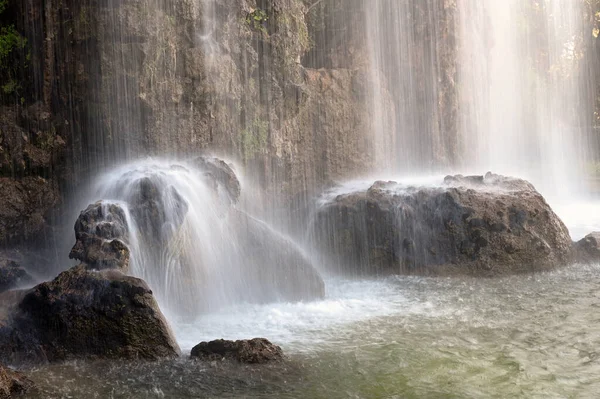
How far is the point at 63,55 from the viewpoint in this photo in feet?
42.5

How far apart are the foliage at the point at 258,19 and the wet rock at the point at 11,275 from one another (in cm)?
748

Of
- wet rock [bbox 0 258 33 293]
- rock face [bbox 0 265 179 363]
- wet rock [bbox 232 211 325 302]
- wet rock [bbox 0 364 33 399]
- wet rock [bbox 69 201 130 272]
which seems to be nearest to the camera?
wet rock [bbox 0 364 33 399]

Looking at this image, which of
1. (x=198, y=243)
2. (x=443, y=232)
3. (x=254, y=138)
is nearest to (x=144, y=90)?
(x=254, y=138)

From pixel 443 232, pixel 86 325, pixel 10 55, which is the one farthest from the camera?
pixel 443 232

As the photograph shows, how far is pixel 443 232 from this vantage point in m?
14.1

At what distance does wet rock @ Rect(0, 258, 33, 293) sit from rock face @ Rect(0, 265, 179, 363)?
2.24 metres

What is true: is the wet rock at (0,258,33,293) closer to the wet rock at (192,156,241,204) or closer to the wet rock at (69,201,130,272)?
the wet rock at (69,201,130,272)

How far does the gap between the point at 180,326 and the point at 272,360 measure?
239cm

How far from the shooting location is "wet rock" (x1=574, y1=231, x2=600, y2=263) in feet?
46.9

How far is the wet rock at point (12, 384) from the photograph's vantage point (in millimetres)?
6828

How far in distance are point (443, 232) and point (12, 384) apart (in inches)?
372

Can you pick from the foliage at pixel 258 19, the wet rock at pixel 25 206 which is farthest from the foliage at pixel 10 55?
the foliage at pixel 258 19

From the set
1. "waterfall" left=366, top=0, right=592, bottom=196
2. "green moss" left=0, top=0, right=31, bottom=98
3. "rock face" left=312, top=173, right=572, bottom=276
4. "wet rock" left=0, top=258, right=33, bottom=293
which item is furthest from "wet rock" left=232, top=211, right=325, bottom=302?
"waterfall" left=366, top=0, right=592, bottom=196

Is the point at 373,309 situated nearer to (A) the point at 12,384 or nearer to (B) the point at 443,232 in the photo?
(B) the point at 443,232
